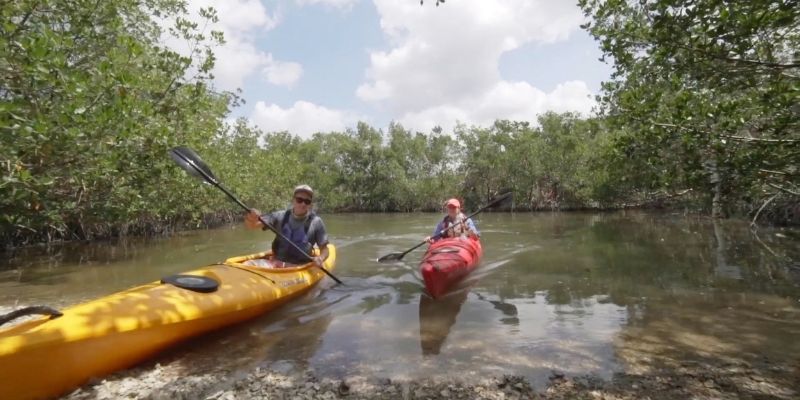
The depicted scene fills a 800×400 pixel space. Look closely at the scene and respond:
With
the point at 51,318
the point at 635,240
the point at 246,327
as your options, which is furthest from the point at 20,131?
the point at 635,240

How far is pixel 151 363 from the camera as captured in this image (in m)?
3.73

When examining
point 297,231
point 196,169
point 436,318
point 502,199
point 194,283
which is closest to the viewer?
point 194,283

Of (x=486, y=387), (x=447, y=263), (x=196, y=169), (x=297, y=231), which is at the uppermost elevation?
(x=196, y=169)

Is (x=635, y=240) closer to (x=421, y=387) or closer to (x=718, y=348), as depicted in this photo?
(x=718, y=348)

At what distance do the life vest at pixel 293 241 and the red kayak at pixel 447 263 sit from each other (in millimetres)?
1640

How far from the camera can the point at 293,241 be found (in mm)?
6250

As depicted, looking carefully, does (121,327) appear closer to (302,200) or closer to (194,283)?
(194,283)

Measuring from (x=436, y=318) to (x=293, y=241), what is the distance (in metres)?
2.36

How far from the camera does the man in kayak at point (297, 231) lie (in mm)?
6109

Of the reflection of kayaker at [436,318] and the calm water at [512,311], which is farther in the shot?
the reflection of kayaker at [436,318]

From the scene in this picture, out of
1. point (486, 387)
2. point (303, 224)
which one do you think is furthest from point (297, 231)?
point (486, 387)

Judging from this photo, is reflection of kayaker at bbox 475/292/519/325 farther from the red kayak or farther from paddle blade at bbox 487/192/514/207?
paddle blade at bbox 487/192/514/207

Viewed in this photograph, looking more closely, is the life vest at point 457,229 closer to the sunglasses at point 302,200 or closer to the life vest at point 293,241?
the life vest at point 293,241

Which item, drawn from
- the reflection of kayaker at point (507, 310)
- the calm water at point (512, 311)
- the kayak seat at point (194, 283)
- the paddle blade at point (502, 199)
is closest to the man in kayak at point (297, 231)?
the calm water at point (512, 311)
